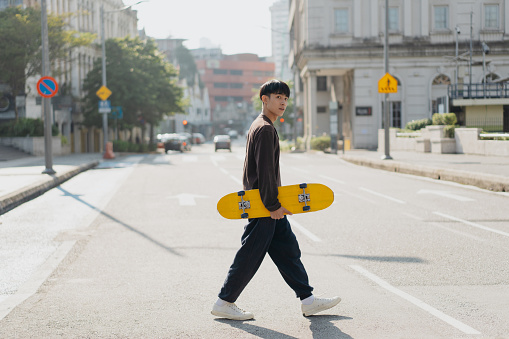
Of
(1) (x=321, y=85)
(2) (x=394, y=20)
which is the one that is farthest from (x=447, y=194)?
(1) (x=321, y=85)

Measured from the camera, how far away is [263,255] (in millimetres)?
5641

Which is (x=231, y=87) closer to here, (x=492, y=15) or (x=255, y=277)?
(x=492, y=15)

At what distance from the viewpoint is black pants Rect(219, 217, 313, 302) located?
5574mm

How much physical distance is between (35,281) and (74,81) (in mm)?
51826

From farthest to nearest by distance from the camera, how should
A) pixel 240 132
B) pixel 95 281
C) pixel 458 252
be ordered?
pixel 240 132 < pixel 458 252 < pixel 95 281

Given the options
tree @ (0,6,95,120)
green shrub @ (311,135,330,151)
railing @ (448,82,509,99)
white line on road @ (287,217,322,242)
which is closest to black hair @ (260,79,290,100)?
white line on road @ (287,217,322,242)

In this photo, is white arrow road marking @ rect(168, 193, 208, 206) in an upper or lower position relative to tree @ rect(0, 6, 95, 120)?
lower

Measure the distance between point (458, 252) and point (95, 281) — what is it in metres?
4.21

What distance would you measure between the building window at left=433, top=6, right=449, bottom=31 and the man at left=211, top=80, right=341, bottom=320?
4816cm

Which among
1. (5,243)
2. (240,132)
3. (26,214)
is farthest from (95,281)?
(240,132)

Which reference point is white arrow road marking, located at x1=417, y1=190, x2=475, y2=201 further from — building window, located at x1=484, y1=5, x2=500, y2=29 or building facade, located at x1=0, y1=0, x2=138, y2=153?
building window, located at x1=484, y1=5, x2=500, y2=29

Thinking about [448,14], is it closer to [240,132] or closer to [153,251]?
[153,251]

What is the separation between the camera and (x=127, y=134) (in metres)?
76.4

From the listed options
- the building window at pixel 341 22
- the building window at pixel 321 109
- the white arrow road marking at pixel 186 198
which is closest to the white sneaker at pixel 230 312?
the white arrow road marking at pixel 186 198
